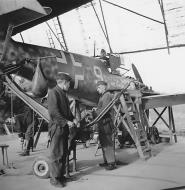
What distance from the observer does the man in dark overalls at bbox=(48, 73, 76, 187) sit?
4.76 m

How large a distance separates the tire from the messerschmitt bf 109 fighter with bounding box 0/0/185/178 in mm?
742

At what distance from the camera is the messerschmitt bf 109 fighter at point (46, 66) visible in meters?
4.67

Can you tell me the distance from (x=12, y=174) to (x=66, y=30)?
15.3 metres

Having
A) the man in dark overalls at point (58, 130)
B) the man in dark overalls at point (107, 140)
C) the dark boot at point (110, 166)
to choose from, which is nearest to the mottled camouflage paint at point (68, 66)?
the man in dark overalls at point (58, 130)

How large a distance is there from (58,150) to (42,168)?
0.77 m

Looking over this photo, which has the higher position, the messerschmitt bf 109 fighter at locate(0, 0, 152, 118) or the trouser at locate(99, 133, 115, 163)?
the messerschmitt bf 109 fighter at locate(0, 0, 152, 118)

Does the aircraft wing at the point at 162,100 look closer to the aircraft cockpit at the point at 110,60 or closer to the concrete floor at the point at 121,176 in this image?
the aircraft cockpit at the point at 110,60

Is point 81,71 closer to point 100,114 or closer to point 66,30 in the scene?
point 100,114

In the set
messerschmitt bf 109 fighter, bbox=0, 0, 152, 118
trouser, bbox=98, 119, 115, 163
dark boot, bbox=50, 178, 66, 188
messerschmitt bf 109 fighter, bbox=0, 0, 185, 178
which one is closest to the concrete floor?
dark boot, bbox=50, 178, 66, 188

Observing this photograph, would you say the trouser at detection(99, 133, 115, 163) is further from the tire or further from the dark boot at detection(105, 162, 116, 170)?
the tire

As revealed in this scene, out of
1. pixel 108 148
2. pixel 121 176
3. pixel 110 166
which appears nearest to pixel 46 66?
pixel 108 148

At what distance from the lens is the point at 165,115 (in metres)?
19.0

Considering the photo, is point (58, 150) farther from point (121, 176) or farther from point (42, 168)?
point (121, 176)

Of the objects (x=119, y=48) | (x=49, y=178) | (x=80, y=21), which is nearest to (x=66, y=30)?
(x=80, y=21)
